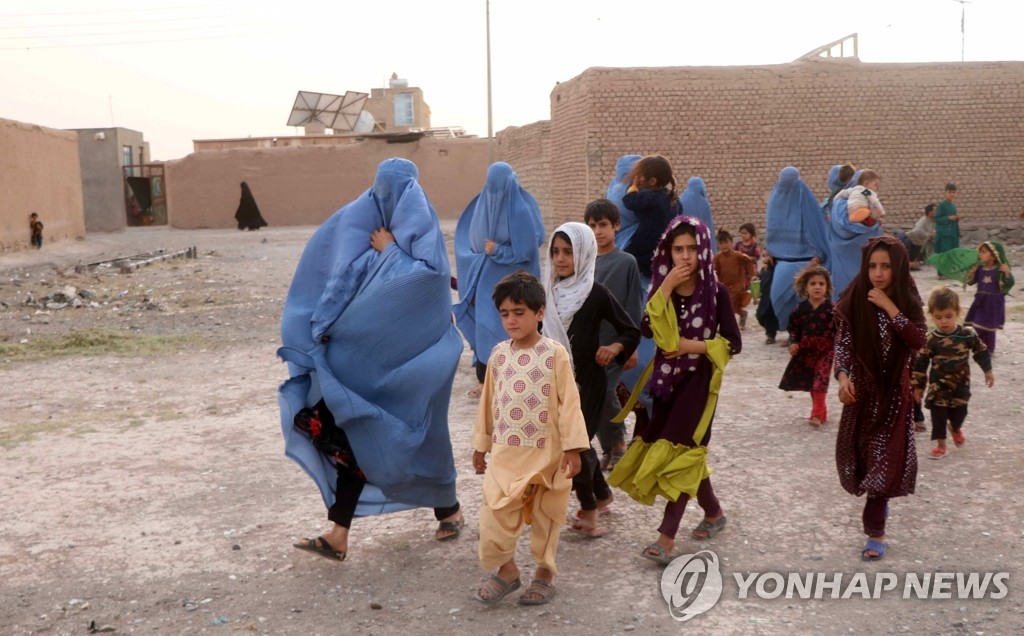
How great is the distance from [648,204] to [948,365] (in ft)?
5.56

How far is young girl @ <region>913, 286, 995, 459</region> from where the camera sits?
504 cm

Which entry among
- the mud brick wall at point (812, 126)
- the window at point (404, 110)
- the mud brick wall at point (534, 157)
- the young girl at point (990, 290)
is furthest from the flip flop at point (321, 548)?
the window at point (404, 110)

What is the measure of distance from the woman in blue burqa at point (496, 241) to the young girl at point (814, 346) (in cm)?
160

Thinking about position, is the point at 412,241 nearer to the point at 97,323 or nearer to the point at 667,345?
the point at 667,345

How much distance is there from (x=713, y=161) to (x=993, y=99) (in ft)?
14.7

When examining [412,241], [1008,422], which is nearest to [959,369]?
[1008,422]

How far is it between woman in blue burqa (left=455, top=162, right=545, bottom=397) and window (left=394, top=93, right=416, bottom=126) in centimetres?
4283

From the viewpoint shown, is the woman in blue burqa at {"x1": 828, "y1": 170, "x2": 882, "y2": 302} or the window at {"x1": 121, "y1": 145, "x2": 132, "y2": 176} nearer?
the woman in blue burqa at {"x1": 828, "y1": 170, "x2": 882, "y2": 302}

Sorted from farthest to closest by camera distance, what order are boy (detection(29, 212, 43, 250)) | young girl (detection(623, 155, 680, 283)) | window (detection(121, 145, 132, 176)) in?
window (detection(121, 145, 132, 176))
boy (detection(29, 212, 43, 250))
young girl (detection(623, 155, 680, 283))

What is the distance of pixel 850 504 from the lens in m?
4.38

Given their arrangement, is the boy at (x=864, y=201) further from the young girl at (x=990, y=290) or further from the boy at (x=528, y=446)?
the boy at (x=528, y=446)

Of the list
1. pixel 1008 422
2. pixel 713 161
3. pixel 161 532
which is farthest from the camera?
pixel 713 161

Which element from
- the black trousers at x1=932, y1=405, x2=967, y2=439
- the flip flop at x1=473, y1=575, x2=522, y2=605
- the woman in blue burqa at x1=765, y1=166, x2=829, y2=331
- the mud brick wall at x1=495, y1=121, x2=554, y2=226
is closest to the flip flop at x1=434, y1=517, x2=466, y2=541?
the flip flop at x1=473, y1=575, x2=522, y2=605

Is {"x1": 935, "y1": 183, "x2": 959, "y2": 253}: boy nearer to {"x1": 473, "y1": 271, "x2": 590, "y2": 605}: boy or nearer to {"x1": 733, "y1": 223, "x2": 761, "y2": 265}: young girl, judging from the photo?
{"x1": 733, "y1": 223, "x2": 761, "y2": 265}: young girl
